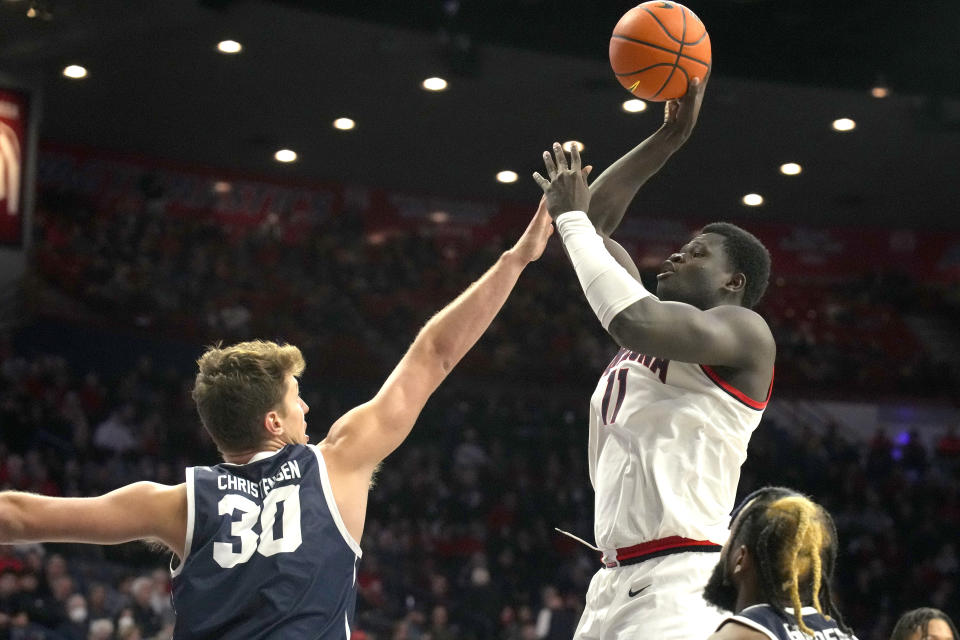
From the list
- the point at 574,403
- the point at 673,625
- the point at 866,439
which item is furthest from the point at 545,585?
the point at 673,625

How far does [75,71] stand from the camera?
1502cm

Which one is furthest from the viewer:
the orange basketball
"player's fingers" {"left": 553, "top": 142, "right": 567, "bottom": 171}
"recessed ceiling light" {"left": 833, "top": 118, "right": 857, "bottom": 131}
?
"recessed ceiling light" {"left": 833, "top": 118, "right": 857, "bottom": 131}

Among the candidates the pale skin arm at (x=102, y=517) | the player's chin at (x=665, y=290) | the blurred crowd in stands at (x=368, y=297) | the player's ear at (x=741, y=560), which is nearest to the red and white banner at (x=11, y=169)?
the blurred crowd in stands at (x=368, y=297)

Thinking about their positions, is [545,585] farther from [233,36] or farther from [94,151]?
[94,151]

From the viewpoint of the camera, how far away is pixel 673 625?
11.7 ft

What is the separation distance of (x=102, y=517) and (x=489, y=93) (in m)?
13.3

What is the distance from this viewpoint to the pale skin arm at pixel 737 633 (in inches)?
95.1

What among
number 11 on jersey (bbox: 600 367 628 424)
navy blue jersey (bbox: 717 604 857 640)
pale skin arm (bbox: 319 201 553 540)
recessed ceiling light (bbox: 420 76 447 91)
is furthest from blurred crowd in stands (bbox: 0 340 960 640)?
navy blue jersey (bbox: 717 604 857 640)

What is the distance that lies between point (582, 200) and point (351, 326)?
1412cm

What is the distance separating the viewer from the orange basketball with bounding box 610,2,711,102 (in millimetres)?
4320

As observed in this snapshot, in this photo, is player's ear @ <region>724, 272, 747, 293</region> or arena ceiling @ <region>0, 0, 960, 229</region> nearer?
player's ear @ <region>724, 272, 747, 293</region>

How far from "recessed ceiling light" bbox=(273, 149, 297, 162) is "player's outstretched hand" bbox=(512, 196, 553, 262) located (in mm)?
14554

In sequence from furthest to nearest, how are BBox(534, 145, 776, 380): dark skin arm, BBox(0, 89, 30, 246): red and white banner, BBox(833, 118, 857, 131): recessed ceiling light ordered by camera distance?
BBox(833, 118, 857, 131): recessed ceiling light → BBox(0, 89, 30, 246): red and white banner → BBox(534, 145, 776, 380): dark skin arm

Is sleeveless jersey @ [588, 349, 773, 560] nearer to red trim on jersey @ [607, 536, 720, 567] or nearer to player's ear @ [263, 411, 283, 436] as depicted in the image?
red trim on jersey @ [607, 536, 720, 567]
